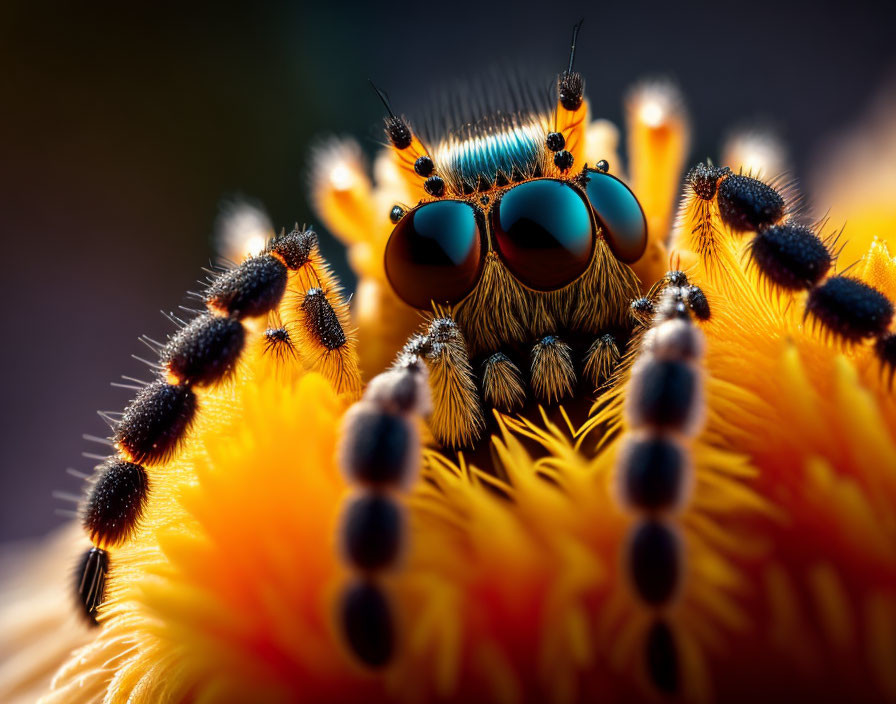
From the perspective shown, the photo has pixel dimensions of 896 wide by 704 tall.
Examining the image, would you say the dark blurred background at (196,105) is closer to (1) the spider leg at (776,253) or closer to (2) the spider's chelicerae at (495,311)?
(2) the spider's chelicerae at (495,311)

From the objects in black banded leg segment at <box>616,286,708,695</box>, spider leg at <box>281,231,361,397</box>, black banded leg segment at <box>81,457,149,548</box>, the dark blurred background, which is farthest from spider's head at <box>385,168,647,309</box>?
the dark blurred background

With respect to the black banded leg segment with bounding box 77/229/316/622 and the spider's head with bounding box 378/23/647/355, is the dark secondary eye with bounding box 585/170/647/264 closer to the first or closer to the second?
the spider's head with bounding box 378/23/647/355

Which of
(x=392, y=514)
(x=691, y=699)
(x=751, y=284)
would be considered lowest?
(x=691, y=699)

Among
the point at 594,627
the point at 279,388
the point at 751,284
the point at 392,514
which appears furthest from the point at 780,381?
the point at 279,388

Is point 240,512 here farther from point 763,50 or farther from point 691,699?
point 763,50

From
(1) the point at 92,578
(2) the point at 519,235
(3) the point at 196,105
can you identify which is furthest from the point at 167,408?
(3) the point at 196,105

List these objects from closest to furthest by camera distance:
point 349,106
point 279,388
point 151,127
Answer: point 279,388
point 151,127
point 349,106

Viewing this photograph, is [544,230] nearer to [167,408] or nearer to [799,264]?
[799,264]
